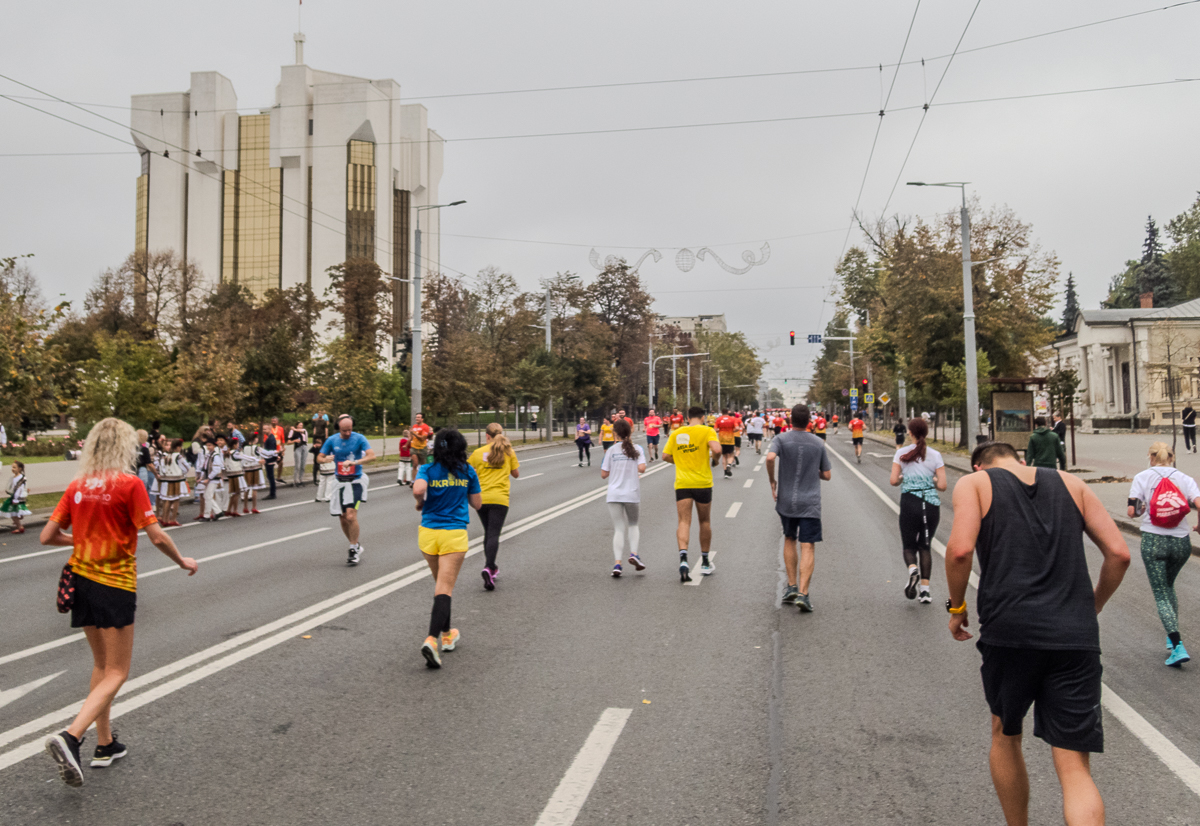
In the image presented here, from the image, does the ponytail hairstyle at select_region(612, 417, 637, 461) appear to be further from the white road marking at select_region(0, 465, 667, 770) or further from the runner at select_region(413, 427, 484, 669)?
the runner at select_region(413, 427, 484, 669)

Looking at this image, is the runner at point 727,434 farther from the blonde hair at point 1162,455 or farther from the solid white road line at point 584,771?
the solid white road line at point 584,771

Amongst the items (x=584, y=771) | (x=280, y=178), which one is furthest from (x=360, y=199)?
(x=584, y=771)

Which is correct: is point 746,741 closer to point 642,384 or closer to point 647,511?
point 647,511

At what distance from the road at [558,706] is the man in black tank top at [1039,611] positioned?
73 centimetres

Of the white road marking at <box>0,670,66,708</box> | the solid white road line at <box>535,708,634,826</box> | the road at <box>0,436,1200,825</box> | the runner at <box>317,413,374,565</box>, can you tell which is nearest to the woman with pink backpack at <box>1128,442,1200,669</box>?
the road at <box>0,436,1200,825</box>

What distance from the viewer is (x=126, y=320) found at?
58.6 meters

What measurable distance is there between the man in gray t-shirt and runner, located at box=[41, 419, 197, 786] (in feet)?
16.7

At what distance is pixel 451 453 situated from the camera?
22.4ft

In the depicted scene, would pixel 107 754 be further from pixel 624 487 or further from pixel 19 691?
pixel 624 487

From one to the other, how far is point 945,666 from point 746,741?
215cm

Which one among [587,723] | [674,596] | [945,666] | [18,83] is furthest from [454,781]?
[18,83]

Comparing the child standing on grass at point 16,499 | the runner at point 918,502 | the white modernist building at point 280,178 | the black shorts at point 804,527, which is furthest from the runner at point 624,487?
the white modernist building at point 280,178

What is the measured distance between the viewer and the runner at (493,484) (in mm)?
9055

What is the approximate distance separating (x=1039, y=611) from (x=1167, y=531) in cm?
407
